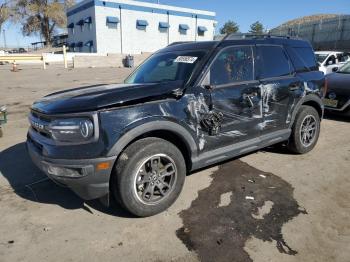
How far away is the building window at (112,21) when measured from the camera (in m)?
42.6

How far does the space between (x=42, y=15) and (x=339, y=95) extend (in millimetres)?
57996

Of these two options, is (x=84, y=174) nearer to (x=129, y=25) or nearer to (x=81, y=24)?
(x=129, y=25)

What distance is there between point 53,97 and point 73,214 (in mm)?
1380

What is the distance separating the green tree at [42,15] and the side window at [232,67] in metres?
57.6

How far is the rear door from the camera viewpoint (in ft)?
15.4

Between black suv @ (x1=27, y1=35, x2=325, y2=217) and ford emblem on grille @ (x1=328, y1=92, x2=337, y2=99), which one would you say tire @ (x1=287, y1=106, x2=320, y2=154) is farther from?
ford emblem on grille @ (x1=328, y1=92, x2=337, y2=99)

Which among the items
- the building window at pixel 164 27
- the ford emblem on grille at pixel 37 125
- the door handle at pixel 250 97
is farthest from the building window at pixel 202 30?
the ford emblem on grille at pixel 37 125

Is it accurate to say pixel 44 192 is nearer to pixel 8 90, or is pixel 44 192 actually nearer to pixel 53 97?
pixel 53 97

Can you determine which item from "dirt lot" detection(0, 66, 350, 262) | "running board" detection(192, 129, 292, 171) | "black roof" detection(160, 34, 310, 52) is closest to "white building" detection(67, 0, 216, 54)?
"black roof" detection(160, 34, 310, 52)

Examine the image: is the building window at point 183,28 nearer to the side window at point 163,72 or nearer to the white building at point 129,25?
the white building at point 129,25

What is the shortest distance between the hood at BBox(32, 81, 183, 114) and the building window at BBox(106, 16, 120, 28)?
41518 millimetres

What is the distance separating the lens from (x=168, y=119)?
3619 millimetres

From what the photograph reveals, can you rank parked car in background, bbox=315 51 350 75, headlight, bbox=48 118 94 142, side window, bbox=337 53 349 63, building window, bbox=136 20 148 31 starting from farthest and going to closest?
building window, bbox=136 20 148 31, side window, bbox=337 53 349 63, parked car in background, bbox=315 51 350 75, headlight, bbox=48 118 94 142

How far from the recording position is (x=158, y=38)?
4841 cm
